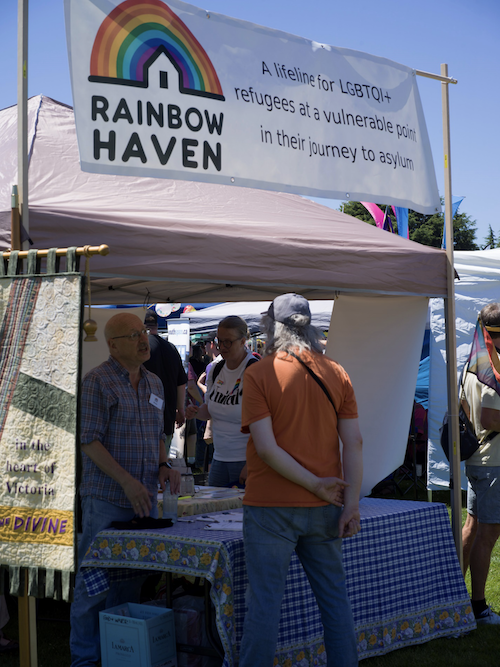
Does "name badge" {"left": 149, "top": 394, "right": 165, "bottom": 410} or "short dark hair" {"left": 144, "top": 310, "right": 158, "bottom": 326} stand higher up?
"short dark hair" {"left": 144, "top": 310, "right": 158, "bottom": 326}

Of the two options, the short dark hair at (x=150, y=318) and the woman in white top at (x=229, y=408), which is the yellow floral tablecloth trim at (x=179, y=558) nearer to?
the woman in white top at (x=229, y=408)

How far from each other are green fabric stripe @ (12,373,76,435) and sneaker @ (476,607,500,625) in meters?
2.66

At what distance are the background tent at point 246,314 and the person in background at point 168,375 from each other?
4380 mm

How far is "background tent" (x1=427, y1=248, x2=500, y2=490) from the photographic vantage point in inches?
265

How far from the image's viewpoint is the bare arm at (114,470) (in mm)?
2945

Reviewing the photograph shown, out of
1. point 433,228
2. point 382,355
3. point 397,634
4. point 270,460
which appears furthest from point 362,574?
point 433,228

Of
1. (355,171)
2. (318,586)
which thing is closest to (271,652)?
(318,586)

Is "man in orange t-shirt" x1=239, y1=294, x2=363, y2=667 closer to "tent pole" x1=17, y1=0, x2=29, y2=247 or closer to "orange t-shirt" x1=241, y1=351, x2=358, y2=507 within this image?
"orange t-shirt" x1=241, y1=351, x2=358, y2=507

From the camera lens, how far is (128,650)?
2.83m

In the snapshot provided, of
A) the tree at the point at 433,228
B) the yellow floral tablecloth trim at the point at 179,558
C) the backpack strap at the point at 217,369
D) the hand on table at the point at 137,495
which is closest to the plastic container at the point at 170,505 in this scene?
the hand on table at the point at 137,495

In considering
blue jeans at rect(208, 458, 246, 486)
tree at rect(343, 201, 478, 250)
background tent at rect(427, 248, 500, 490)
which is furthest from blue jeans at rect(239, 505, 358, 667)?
tree at rect(343, 201, 478, 250)

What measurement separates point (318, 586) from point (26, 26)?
7.92ft

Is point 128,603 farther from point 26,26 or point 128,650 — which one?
point 26,26

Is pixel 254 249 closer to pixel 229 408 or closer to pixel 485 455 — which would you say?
pixel 229 408
